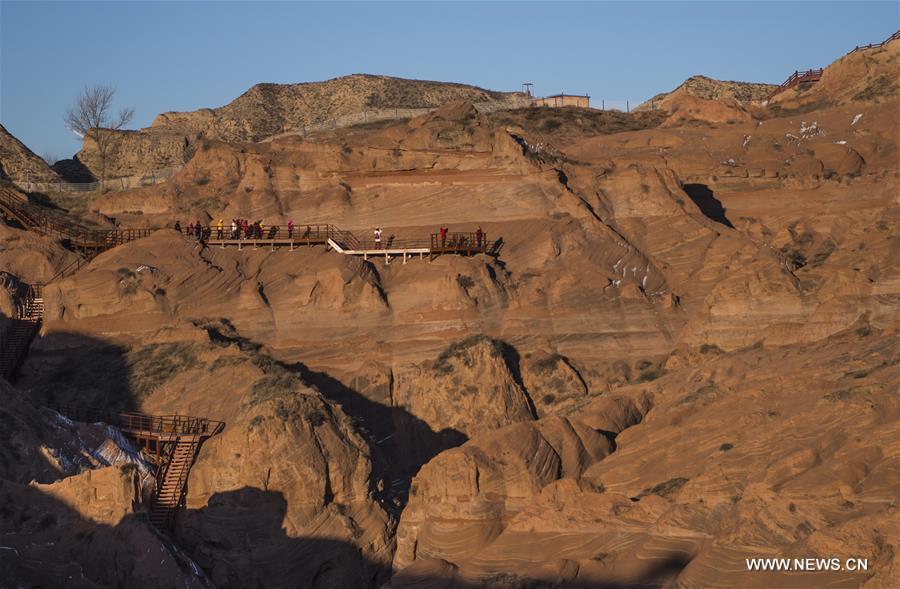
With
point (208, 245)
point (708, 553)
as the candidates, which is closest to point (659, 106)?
point (208, 245)

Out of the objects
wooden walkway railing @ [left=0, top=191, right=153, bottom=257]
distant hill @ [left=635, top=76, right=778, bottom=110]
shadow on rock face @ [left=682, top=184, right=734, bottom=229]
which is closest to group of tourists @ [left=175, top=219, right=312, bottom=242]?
wooden walkway railing @ [left=0, top=191, right=153, bottom=257]

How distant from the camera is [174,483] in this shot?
5644cm

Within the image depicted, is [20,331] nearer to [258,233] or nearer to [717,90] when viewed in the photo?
[258,233]

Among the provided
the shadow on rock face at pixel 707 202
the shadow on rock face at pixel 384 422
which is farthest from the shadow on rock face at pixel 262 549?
the shadow on rock face at pixel 707 202

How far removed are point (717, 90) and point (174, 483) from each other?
5930 cm

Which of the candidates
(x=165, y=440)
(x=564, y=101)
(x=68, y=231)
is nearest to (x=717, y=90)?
(x=564, y=101)

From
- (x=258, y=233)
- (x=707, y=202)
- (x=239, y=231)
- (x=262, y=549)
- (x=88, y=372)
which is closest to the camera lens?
(x=262, y=549)

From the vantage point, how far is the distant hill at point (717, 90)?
10519 cm

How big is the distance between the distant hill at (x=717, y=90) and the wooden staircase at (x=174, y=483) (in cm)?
5166

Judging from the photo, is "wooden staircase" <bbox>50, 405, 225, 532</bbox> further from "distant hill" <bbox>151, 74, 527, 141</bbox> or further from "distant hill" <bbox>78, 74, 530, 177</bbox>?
"distant hill" <bbox>151, 74, 527, 141</bbox>

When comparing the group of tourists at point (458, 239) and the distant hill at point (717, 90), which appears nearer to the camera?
the group of tourists at point (458, 239)

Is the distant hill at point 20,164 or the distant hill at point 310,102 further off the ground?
the distant hill at point 310,102

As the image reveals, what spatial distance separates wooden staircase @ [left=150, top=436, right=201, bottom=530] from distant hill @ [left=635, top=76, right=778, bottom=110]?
51.7 metres

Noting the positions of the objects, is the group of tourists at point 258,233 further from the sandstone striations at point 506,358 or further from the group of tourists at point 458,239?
the sandstone striations at point 506,358
